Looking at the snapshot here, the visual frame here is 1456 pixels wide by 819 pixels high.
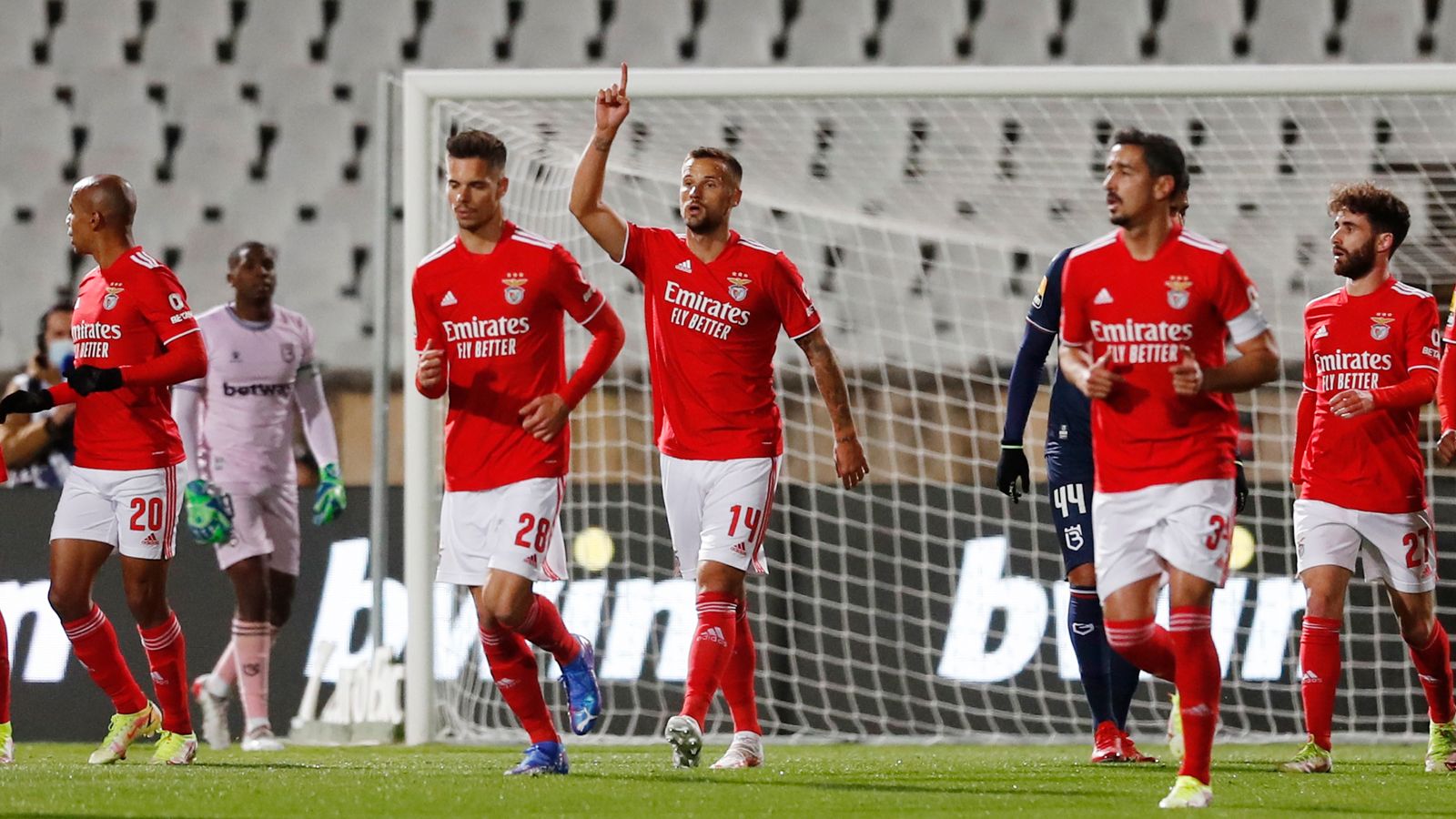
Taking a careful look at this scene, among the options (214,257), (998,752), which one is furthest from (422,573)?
(214,257)

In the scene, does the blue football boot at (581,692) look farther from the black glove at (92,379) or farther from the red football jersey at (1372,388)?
the red football jersey at (1372,388)

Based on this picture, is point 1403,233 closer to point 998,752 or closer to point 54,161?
point 998,752

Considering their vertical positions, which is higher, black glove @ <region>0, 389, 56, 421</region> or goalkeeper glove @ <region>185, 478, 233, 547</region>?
black glove @ <region>0, 389, 56, 421</region>

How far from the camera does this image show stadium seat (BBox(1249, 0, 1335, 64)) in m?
13.2

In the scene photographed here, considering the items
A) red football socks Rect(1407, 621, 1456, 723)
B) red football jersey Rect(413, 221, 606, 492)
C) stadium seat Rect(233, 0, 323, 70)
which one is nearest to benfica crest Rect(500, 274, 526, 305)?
red football jersey Rect(413, 221, 606, 492)

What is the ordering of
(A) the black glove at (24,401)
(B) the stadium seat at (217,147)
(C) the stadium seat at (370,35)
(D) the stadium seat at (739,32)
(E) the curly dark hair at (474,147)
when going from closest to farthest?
(E) the curly dark hair at (474,147)
(A) the black glove at (24,401)
(B) the stadium seat at (217,147)
(D) the stadium seat at (739,32)
(C) the stadium seat at (370,35)

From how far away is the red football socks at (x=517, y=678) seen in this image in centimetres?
509

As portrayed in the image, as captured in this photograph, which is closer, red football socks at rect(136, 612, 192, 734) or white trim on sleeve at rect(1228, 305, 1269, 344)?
white trim on sleeve at rect(1228, 305, 1269, 344)

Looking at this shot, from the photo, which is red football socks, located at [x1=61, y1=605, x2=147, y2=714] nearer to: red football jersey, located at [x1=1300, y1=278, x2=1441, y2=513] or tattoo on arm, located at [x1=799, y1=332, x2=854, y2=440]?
tattoo on arm, located at [x1=799, y1=332, x2=854, y2=440]

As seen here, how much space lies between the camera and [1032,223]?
11000 millimetres

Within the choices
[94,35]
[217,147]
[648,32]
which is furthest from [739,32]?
[94,35]

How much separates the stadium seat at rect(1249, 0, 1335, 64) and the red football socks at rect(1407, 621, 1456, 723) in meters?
8.12

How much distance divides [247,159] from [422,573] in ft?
22.3

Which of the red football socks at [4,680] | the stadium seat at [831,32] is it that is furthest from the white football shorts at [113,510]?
the stadium seat at [831,32]
